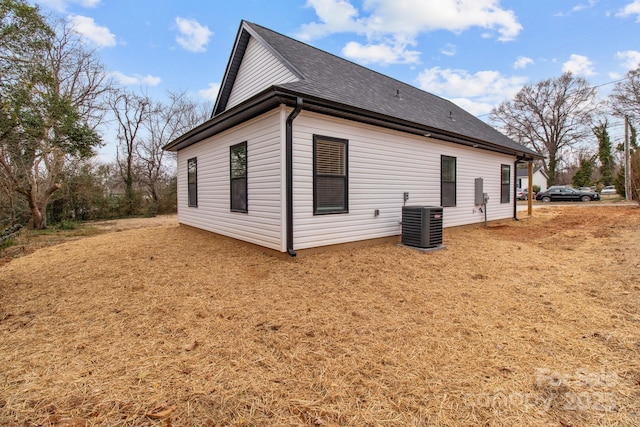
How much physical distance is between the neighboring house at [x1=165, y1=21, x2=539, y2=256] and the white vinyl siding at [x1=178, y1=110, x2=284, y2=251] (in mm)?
26

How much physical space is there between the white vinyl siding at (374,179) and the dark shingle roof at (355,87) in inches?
18.9

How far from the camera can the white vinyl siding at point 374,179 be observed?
17.5 feet

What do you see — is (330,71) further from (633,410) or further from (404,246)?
(633,410)

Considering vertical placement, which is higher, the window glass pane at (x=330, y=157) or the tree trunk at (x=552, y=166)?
the tree trunk at (x=552, y=166)

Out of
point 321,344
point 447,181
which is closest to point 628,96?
point 447,181

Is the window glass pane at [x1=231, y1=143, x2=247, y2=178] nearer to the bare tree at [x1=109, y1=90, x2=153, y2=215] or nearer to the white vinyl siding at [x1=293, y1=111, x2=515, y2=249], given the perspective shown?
the white vinyl siding at [x1=293, y1=111, x2=515, y2=249]

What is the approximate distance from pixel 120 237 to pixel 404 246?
755cm

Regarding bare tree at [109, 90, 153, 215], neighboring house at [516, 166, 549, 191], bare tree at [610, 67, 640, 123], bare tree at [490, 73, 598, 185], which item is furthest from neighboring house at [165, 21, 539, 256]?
neighboring house at [516, 166, 549, 191]

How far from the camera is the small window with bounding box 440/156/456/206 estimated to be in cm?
829

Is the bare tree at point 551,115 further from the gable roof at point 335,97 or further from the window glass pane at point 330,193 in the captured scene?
the window glass pane at point 330,193

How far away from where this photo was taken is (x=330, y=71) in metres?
7.55

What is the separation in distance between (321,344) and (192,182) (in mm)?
8157

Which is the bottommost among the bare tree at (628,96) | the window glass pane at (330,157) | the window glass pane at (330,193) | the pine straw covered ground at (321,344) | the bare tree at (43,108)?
the pine straw covered ground at (321,344)

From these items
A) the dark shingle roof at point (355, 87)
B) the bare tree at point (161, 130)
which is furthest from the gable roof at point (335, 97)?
the bare tree at point (161, 130)
